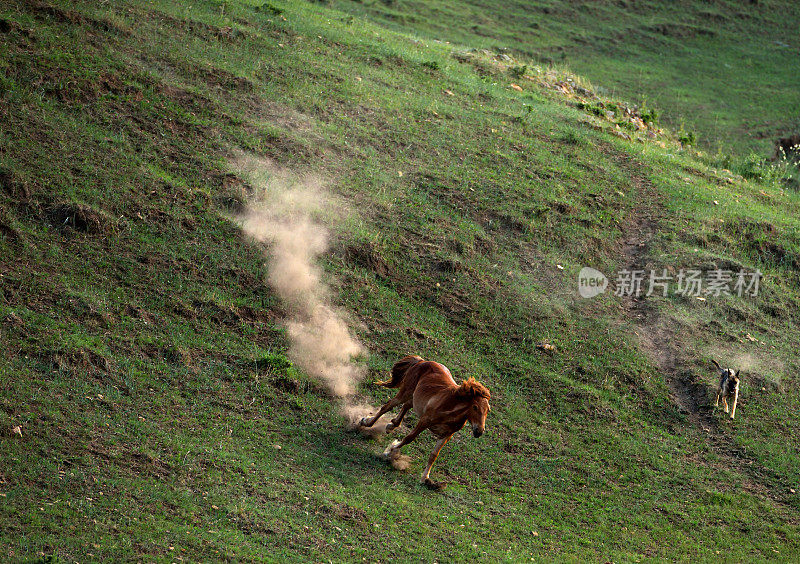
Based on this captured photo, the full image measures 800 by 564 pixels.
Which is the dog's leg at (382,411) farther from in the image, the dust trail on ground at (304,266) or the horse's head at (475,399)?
the horse's head at (475,399)

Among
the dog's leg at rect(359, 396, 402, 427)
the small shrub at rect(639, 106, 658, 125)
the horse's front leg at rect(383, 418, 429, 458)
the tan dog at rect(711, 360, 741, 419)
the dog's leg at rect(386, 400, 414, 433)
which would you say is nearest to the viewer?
the horse's front leg at rect(383, 418, 429, 458)

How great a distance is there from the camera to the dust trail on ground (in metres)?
12.8

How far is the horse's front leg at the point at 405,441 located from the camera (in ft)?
35.5

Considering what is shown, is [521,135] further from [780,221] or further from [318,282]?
[318,282]

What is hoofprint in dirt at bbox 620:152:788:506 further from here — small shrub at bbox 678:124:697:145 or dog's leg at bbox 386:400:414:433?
small shrub at bbox 678:124:697:145

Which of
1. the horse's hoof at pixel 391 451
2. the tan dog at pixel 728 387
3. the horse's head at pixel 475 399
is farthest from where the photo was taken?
the tan dog at pixel 728 387

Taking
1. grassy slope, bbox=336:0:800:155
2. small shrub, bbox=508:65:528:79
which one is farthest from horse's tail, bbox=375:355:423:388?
grassy slope, bbox=336:0:800:155

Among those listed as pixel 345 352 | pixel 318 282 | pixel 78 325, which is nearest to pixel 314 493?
pixel 345 352

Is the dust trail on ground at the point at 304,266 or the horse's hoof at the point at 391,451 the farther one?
the dust trail on ground at the point at 304,266

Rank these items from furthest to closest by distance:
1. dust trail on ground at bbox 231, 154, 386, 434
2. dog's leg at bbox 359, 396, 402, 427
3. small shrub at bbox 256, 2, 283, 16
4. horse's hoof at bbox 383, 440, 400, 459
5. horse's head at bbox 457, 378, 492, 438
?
small shrub at bbox 256, 2, 283, 16 < dust trail on ground at bbox 231, 154, 386, 434 < dog's leg at bbox 359, 396, 402, 427 < horse's hoof at bbox 383, 440, 400, 459 < horse's head at bbox 457, 378, 492, 438

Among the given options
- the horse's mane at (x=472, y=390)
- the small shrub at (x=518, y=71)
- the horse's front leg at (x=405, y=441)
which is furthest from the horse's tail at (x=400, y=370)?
the small shrub at (x=518, y=71)

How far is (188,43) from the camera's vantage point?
68.3 ft

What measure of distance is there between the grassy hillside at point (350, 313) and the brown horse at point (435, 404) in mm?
454

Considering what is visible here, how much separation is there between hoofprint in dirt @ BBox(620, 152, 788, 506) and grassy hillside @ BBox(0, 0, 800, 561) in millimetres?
66
